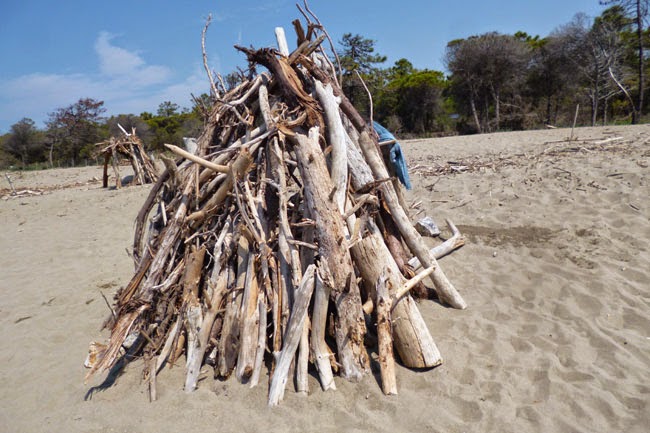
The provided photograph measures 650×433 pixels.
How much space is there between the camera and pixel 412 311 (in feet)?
9.71

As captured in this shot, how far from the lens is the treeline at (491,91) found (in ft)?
60.9

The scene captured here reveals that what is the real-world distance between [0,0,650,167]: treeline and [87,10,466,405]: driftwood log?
14.5 meters

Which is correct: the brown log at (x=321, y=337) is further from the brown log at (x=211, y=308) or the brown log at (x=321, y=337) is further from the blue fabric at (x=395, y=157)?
the blue fabric at (x=395, y=157)

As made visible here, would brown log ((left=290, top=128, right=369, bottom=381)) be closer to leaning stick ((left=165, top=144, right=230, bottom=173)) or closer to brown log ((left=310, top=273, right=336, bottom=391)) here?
brown log ((left=310, top=273, right=336, bottom=391))

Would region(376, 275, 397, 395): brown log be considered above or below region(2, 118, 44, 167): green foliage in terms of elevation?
below

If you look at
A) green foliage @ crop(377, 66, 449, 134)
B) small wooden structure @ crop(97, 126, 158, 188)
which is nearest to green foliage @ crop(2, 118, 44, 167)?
small wooden structure @ crop(97, 126, 158, 188)

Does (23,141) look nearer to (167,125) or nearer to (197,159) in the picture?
(167,125)

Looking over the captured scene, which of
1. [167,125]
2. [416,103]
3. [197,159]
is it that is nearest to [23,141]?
[167,125]

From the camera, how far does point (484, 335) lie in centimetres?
327

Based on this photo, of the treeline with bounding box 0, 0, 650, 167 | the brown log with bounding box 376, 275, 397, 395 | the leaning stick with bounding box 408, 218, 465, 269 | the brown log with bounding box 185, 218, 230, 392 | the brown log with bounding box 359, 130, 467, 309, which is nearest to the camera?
the brown log with bounding box 376, 275, 397, 395

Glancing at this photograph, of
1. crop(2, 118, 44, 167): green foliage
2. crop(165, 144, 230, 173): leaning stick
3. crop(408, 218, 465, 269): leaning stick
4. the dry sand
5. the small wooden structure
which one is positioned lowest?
the dry sand

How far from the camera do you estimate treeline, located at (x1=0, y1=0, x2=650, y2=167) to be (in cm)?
1856

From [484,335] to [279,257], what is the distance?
1.87m

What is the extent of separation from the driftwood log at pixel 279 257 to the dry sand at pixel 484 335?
7.2 inches
